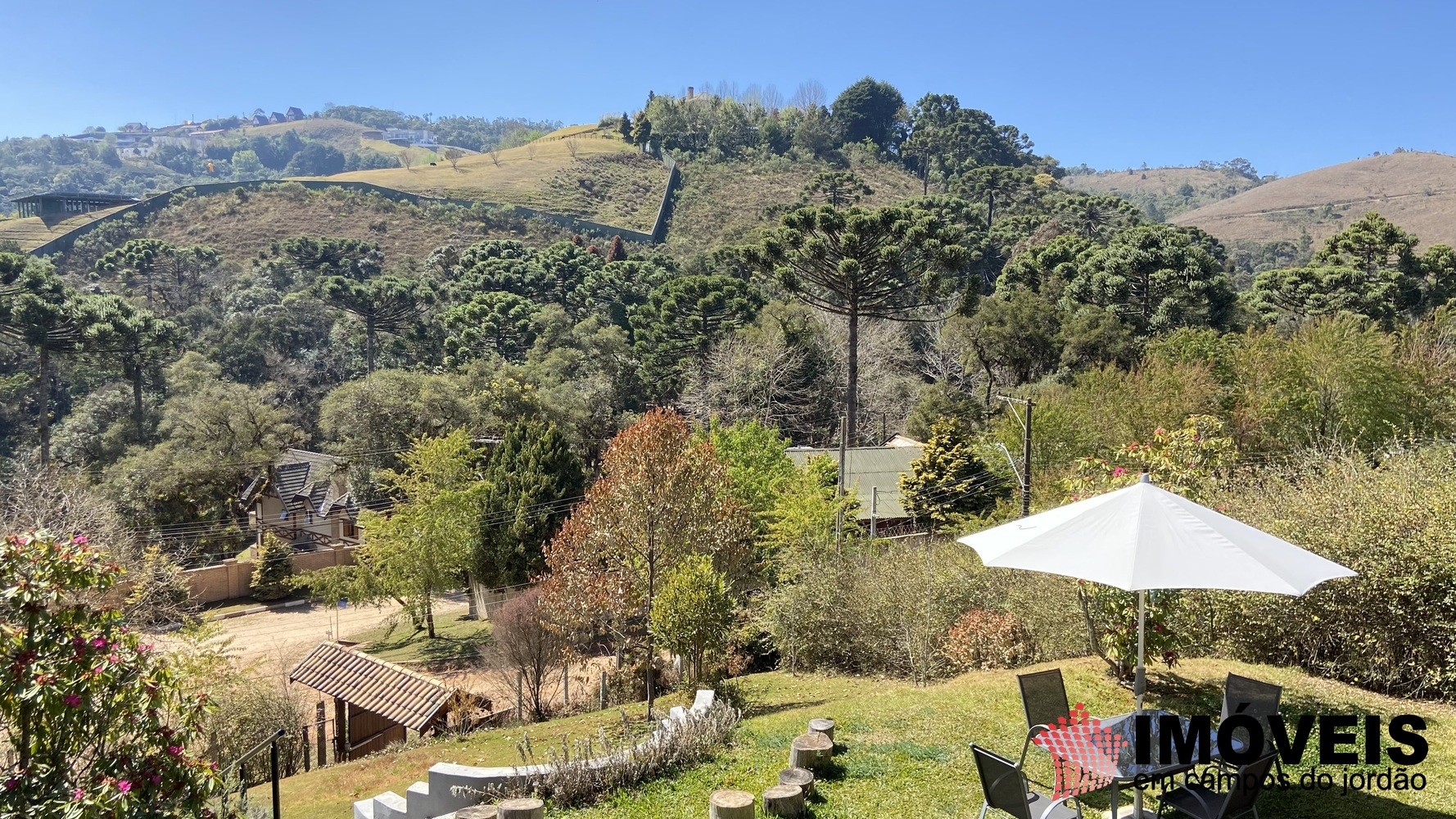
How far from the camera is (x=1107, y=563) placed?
4.69 meters

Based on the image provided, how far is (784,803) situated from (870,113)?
11270 centimetres

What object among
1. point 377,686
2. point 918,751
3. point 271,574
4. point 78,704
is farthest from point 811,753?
point 271,574

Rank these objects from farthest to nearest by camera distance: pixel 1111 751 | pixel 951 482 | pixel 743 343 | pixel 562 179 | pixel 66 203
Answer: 1. pixel 562 179
2. pixel 66 203
3. pixel 743 343
4. pixel 951 482
5. pixel 1111 751

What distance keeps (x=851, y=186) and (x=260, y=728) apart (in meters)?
61.0

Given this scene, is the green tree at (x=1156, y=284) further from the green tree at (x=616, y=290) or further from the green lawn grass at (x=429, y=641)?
the green lawn grass at (x=429, y=641)

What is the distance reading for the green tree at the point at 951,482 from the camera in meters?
24.2

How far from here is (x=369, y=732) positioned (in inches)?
550

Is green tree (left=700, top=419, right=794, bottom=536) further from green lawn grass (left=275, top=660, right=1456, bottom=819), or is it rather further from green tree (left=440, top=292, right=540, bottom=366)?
green tree (left=440, top=292, right=540, bottom=366)

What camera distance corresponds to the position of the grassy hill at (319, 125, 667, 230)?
94.4 m

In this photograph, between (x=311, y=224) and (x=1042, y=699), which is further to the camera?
(x=311, y=224)

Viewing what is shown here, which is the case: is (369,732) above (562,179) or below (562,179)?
below

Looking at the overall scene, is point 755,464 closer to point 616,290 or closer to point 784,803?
point 784,803

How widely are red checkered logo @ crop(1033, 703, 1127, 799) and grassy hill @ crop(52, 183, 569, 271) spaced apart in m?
78.3

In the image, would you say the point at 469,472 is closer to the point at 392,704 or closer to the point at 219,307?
the point at 392,704
